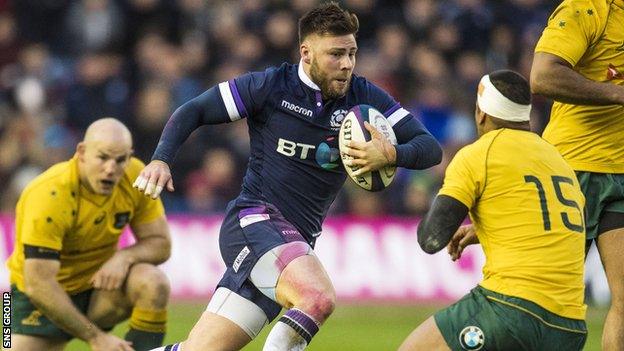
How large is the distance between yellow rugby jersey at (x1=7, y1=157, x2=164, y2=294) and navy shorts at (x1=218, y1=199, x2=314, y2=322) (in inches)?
61.6

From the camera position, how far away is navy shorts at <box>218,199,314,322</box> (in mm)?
7238

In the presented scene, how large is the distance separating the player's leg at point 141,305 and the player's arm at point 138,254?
7cm

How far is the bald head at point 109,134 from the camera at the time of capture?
28.6 ft

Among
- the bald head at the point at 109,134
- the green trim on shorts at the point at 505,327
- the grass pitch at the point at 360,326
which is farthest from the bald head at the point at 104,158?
the green trim on shorts at the point at 505,327

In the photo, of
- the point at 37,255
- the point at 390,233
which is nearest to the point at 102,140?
the point at 37,255

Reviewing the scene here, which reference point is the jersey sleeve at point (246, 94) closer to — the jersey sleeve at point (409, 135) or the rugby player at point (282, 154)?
the rugby player at point (282, 154)

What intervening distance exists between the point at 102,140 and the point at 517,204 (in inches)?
141

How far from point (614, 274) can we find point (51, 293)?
12.2 feet

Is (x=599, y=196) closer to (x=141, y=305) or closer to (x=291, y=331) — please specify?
(x=291, y=331)

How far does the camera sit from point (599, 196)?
24.4ft

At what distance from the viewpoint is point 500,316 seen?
6.11 meters

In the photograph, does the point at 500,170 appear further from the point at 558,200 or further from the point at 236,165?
the point at 236,165

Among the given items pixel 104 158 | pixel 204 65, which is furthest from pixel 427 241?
pixel 204 65

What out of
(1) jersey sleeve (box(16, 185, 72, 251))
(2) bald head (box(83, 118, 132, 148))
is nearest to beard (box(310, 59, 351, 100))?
(2) bald head (box(83, 118, 132, 148))
